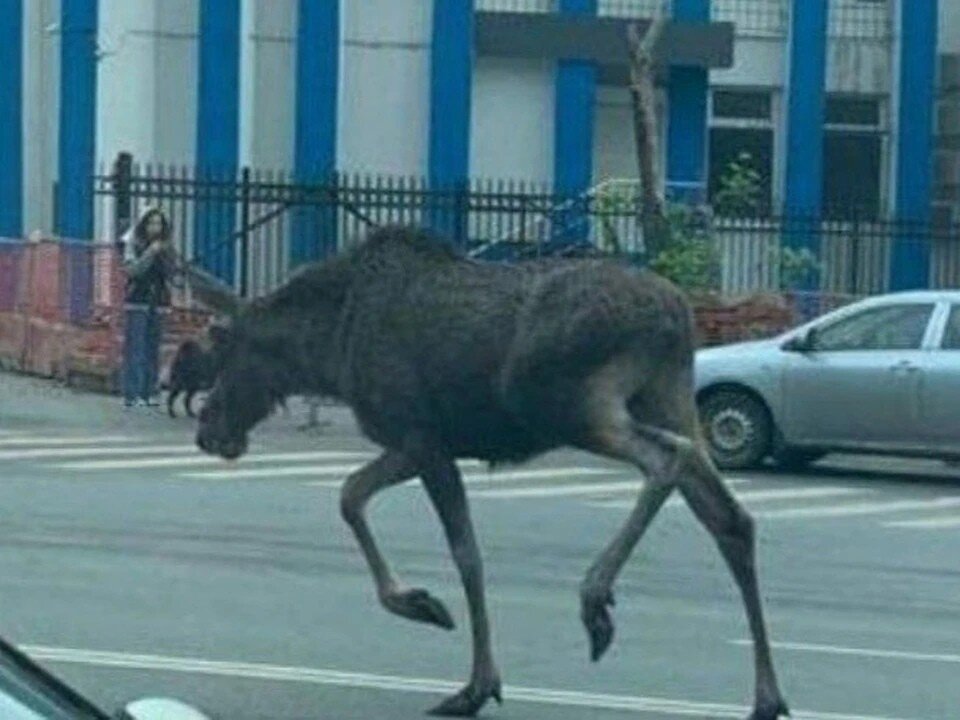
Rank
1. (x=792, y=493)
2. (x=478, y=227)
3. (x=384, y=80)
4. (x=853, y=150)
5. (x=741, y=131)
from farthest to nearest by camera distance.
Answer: (x=853, y=150) < (x=741, y=131) < (x=384, y=80) < (x=478, y=227) < (x=792, y=493)

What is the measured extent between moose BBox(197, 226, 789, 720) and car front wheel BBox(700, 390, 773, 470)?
45.2 feet

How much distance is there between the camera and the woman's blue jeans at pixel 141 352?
30203mm

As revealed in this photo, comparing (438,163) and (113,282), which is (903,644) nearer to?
(113,282)

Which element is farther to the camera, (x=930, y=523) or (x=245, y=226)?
(x=245, y=226)

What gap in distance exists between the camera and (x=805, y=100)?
134 feet

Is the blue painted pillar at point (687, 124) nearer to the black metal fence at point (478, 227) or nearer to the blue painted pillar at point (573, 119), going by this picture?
the blue painted pillar at point (573, 119)

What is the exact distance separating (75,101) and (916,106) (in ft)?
35.1

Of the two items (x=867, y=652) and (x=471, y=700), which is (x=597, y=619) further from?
(x=867, y=652)

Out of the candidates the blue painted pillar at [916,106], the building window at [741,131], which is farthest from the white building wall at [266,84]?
the blue painted pillar at [916,106]

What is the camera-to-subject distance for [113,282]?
105 ft

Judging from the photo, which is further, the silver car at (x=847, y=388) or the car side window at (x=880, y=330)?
the car side window at (x=880, y=330)

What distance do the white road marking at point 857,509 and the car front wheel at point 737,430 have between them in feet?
6.43

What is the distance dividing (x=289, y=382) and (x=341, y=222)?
71.7 ft

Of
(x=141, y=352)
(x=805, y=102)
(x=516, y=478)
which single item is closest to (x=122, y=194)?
(x=141, y=352)
